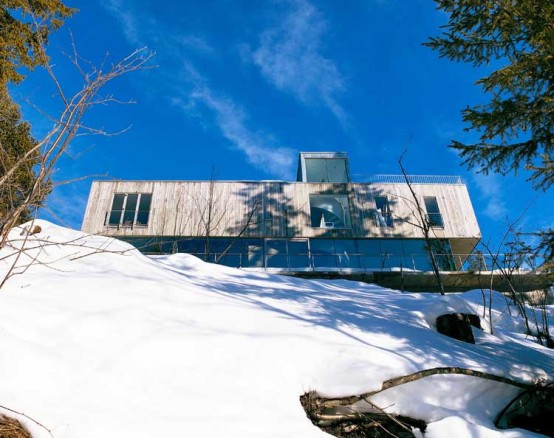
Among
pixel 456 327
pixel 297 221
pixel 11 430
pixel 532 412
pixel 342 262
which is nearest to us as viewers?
pixel 11 430

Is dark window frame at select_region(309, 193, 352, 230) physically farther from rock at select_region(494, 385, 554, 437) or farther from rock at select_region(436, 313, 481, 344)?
rock at select_region(494, 385, 554, 437)

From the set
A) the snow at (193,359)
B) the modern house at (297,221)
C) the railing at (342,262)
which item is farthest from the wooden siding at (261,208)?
the snow at (193,359)

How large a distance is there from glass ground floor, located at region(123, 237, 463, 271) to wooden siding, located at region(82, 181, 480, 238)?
0.49 meters

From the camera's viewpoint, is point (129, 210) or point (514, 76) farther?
point (129, 210)

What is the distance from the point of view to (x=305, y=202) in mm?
19688

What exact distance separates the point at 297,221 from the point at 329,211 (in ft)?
6.67

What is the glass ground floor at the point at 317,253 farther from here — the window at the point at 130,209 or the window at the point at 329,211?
the window at the point at 130,209

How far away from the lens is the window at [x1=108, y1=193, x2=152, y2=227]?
18.8 m

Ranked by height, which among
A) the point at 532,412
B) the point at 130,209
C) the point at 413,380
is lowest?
the point at 532,412

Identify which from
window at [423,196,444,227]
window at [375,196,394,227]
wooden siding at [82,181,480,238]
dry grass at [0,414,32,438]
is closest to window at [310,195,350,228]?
wooden siding at [82,181,480,238]

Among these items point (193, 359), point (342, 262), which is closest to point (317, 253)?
point (342, 262)

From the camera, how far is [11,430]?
1.70 metres

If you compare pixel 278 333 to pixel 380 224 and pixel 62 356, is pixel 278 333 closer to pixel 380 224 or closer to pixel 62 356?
pixel 62 356

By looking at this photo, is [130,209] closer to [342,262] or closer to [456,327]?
[342,262]
